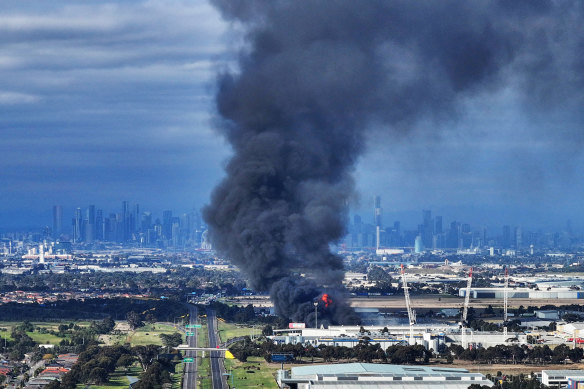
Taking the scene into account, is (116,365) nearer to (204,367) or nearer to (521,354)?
(204,367)

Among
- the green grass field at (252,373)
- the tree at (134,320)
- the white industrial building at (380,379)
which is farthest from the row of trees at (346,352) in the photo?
the tree at (134,320)

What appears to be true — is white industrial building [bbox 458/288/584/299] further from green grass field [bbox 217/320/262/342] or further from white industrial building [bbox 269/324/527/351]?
white industrial building [bbox 269/324/527/351]

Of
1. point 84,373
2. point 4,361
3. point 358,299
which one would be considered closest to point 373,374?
point 84,373

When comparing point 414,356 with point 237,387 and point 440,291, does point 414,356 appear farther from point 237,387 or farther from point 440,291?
point 440,291

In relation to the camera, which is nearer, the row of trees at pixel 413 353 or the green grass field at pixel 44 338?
the row of trees at pixel 413 353

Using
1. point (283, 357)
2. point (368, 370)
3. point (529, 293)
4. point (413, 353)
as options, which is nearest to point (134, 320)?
point (283, 357)

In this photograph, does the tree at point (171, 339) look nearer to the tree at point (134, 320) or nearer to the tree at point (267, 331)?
the tree at point (267, 331)
